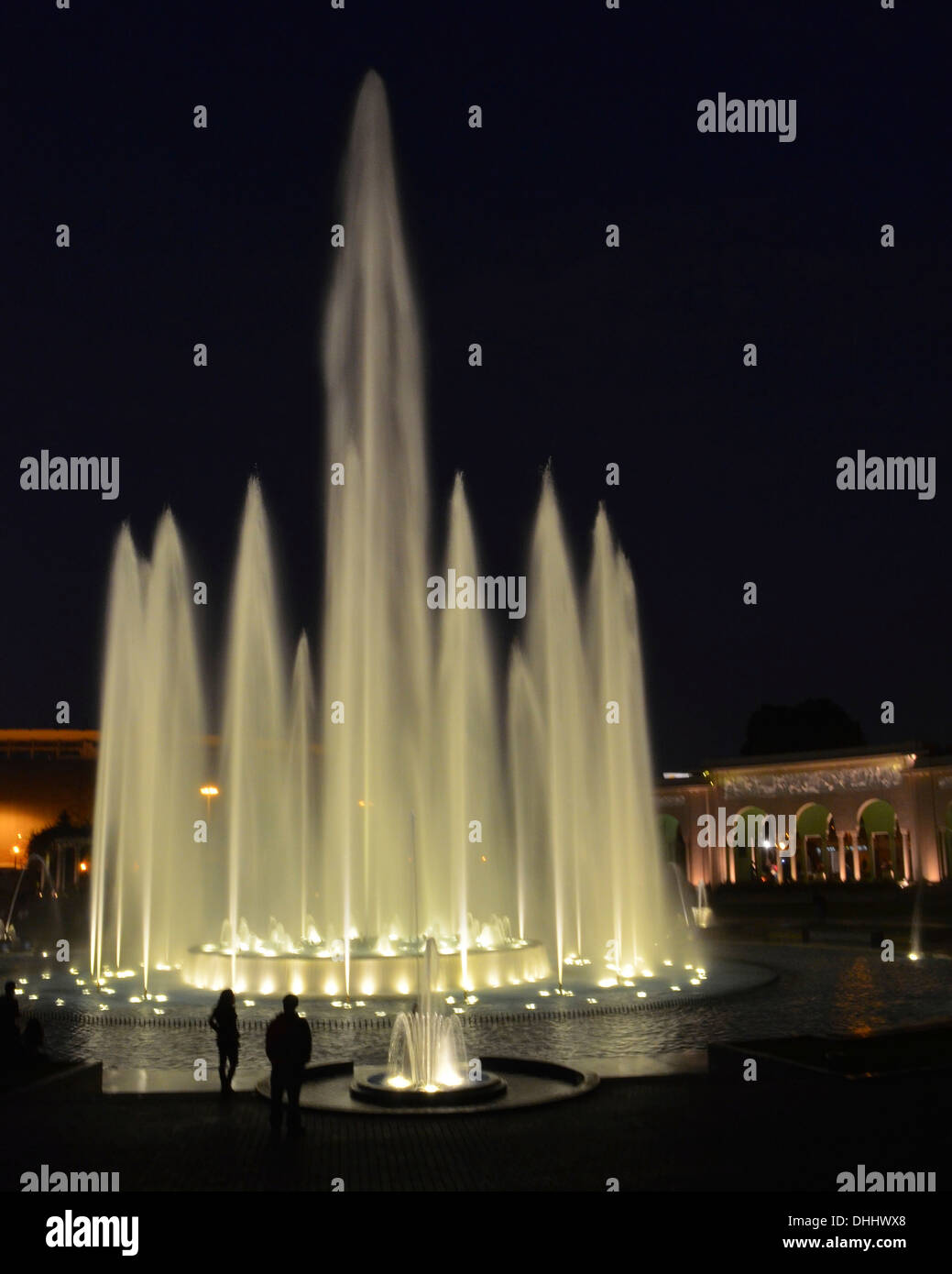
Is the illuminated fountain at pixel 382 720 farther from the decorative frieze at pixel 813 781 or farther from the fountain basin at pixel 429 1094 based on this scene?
the decorative frieze at pixel 813 781

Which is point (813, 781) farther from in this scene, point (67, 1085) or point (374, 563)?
point (67, 1085)

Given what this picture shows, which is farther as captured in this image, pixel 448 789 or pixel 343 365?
pixel 343 365

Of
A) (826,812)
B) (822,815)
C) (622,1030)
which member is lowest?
(622,1030)

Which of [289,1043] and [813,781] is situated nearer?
[289,1043]

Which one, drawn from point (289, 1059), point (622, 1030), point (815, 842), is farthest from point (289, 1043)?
point (815, 842)

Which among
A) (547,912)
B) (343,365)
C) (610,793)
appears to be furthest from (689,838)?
(343,365)

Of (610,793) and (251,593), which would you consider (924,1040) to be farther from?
(251,593)

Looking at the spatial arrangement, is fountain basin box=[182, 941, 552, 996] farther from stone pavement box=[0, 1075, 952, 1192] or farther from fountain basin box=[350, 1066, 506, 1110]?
fountain basin box=[350, 1066, 506, 1110]

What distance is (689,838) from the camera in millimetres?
66812

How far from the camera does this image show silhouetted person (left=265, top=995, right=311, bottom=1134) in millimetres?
10383

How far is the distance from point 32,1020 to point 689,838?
56.4m

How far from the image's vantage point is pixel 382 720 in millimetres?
23562

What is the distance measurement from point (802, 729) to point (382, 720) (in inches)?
2487

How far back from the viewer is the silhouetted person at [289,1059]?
34.1ft
